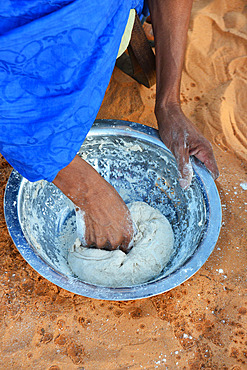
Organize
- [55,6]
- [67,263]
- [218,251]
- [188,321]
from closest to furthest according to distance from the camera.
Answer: [55,6] → [188,321] → [67,263] → [218,251]

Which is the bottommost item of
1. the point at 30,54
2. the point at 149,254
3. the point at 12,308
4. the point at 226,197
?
the point at 12,308

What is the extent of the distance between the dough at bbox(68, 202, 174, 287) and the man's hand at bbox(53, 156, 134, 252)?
0.06m

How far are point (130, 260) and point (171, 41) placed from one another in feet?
3.39

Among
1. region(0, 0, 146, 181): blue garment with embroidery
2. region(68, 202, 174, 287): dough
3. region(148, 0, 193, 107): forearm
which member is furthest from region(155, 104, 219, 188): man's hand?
region(0, 0, 146, 181): blue garment with embroidery

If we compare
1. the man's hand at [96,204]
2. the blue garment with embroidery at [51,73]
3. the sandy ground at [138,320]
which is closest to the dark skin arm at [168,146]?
the man's hand at [96,204]

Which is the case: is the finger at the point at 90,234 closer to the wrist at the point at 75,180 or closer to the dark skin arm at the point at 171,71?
the wrist at the point at 75,180

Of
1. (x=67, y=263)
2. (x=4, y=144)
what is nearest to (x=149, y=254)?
(x=67, y=263)

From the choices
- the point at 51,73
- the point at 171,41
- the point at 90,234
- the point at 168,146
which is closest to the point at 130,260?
the point at 90,234

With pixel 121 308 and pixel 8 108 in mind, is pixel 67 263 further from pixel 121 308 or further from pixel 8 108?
pixel 8 108

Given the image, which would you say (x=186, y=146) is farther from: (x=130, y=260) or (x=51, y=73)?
(x=51, y=73)

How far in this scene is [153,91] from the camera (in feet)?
7.82

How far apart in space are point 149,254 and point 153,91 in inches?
53.2

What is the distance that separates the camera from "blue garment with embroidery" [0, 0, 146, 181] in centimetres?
94

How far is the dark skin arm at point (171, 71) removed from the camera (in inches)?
56.9
